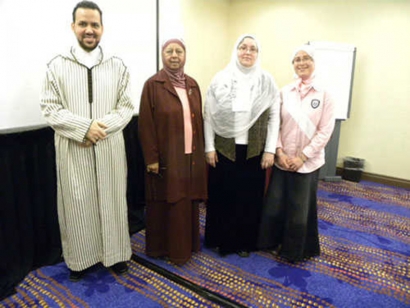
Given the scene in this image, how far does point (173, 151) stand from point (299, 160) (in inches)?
32.4

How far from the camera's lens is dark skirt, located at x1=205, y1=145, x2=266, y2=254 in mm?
2102

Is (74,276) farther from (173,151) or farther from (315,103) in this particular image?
(315,103)

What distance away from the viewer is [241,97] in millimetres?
2006

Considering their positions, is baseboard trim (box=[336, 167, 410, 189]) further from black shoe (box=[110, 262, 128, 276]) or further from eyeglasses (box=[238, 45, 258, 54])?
black shoe (box=[110, 262, 128, 276])

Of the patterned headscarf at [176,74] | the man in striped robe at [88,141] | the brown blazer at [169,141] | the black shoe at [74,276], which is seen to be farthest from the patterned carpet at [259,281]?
the patterned headscarf at [176,74]

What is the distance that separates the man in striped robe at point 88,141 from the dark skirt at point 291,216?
1.02 meters

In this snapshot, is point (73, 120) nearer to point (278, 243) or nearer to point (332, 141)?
point (278, 243)

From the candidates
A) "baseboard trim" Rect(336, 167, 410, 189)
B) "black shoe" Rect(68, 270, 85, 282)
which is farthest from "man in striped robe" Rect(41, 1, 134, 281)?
"baseboard trim" Rect(336, 167, 410, 189)

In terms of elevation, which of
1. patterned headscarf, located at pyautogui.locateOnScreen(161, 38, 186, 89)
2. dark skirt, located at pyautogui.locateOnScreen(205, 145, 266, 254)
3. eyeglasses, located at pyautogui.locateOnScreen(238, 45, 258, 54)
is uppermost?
eyeglasses, located at pyautogui.locateOnScreen(238, 45, 258, 54)

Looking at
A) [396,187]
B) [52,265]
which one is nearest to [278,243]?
[52,265]

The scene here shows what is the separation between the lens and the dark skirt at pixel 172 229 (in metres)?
2.06

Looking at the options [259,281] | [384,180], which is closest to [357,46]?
[384,180]

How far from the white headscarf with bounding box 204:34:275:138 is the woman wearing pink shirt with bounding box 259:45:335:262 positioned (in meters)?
0.18

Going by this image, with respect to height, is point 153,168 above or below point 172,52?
below
